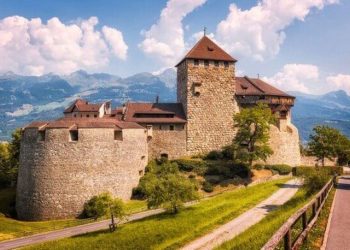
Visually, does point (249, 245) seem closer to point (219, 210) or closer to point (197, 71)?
point (219, 210)

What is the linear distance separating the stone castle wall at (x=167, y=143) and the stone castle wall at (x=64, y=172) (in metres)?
→ 7.93

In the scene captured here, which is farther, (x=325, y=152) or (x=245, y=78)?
(x=245, y=78)

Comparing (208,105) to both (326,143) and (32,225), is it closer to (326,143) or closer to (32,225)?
(326,143)

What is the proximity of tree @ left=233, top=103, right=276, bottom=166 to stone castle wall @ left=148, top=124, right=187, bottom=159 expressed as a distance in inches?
304

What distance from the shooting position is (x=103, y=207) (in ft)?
122

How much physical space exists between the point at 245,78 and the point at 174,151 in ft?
63.4

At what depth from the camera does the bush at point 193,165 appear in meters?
49.5

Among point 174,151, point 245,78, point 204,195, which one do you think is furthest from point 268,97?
point 204,195

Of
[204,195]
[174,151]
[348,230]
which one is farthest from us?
[174,151]

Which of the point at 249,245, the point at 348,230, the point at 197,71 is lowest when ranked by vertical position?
the point at 249,245

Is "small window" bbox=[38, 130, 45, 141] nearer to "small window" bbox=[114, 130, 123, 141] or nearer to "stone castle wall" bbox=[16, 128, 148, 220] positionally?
"stone castle wall" bbox=[16, 128, 148, 220]

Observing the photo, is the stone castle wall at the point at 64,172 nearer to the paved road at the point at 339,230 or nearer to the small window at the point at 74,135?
the small window at the point at 74,135

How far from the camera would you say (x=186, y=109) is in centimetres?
5400

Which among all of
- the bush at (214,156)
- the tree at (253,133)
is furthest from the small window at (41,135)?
the tree at (253,133)
